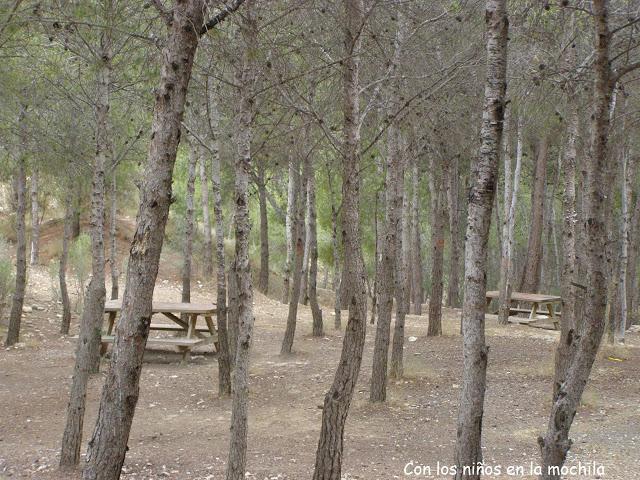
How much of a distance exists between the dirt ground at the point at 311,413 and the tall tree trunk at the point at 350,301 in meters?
1.16

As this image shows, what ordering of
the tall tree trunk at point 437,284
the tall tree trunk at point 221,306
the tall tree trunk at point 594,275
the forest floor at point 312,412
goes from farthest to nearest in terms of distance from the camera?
the tall tree trunk at point 437,284
the tall tree trunk at point 221,306
the forest floor at point 312,412
the tall tree trunk at point 594,275

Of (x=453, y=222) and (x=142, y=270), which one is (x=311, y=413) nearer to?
(x=142, y=270)

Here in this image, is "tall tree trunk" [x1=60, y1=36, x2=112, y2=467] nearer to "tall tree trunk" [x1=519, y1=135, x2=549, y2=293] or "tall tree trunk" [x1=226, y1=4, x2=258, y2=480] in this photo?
"tall tree trunk" [x1=226, y1=4, x2=258, y2=480]

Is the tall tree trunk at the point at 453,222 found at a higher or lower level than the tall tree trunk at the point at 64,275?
higher

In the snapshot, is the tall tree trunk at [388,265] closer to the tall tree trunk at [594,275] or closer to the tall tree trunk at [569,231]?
the tall tree trunk at [569,231]

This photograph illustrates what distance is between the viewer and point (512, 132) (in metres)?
17.7

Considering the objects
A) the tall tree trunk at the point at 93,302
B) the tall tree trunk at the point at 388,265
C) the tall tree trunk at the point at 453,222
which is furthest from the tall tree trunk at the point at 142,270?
the tall tree trunk at the point at 453,222

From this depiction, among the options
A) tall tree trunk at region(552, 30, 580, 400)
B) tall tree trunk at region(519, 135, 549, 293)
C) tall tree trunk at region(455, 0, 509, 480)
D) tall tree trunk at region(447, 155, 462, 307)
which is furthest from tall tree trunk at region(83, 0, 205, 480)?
tall tree trunk at region(519, 135, 549, 293)

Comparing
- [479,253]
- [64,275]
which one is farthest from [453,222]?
[479,253]

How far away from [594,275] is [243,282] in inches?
113

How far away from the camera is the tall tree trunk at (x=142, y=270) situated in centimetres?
397

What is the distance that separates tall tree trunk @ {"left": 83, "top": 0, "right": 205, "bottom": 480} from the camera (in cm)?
397

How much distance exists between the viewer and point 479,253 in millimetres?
4441

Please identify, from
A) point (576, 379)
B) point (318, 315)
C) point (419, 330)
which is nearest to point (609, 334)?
point (419, 330)
